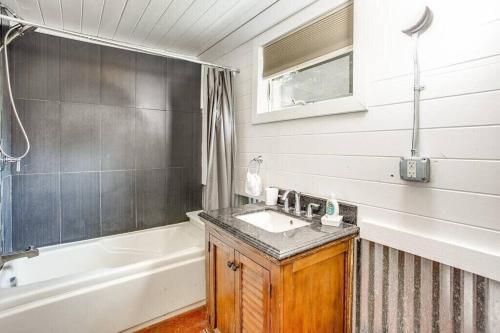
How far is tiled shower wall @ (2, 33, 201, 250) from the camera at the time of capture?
2.05 m

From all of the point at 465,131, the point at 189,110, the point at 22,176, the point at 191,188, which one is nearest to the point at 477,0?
the point at 465,131

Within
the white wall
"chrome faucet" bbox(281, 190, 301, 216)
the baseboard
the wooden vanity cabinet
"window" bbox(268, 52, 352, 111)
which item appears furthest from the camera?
the baseboard

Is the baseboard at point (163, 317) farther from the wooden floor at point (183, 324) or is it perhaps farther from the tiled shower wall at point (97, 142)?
the tiled shower wall at point (97, 142)

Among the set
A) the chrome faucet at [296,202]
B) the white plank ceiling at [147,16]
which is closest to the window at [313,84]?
the white plank ceiling at [147,16]

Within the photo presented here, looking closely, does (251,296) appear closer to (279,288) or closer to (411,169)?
(279,288)

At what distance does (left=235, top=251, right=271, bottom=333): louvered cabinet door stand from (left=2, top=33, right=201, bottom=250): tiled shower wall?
1604mm

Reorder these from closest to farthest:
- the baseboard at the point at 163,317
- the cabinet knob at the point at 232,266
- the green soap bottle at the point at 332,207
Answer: the cabinet knob at the point at 232,266 < the green soap bottle at the point at 332,207 < the baseboard at the point at 163,317

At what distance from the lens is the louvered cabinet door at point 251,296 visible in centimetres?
115

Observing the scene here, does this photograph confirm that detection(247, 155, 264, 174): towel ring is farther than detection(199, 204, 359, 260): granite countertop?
Yes

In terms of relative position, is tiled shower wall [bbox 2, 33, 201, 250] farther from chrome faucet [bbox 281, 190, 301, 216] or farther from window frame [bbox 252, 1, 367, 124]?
chrome faucet [bbox 281, 190, 301, 216]

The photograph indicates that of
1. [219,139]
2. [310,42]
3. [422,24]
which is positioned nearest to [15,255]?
[219,139]

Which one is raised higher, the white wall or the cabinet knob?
the white wall

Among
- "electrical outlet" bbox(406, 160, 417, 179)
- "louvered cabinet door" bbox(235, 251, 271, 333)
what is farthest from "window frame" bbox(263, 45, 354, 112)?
"louvered cabinet door" bbox(235, 251, 271, 333)

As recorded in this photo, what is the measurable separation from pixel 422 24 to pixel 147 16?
1.80 metres
